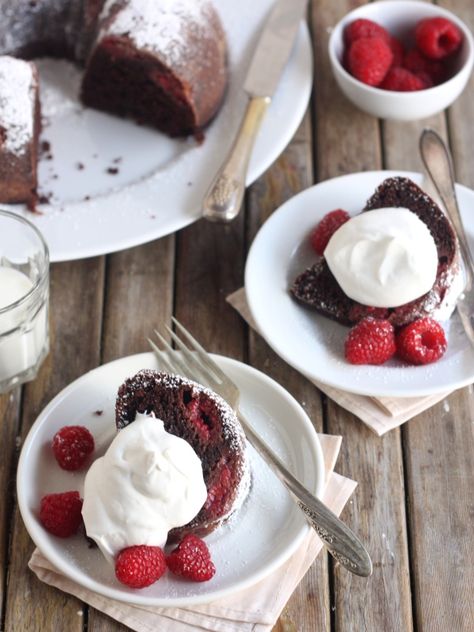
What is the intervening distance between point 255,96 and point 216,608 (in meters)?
1.24

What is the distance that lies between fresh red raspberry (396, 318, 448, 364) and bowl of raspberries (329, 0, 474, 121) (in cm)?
70

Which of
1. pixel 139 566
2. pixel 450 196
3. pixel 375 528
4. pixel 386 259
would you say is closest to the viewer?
pixel 139 566

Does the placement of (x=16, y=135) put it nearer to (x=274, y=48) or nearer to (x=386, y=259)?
(x=274, y=48)

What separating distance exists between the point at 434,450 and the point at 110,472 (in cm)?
65

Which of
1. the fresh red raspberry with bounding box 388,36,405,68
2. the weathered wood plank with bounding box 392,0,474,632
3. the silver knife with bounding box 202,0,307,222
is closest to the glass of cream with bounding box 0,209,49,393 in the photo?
the silver knife with bounding box 202,0,307,222

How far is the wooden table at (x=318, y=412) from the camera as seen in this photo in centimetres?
156

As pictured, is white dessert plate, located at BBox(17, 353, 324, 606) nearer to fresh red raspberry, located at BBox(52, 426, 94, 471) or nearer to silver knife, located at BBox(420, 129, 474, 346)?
fresh red raspberry, located at BBox(52, 426, 94, 471)

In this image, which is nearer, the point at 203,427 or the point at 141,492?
the point at 141,492

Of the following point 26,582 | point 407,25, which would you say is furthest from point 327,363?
point 407,25

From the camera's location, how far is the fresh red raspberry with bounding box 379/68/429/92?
2.29 m

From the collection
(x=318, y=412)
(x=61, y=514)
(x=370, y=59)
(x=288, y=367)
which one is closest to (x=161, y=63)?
(x=370, y=59)

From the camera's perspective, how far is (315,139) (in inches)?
92.9

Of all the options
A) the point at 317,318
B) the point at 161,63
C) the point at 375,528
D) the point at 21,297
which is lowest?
the point at 375,528

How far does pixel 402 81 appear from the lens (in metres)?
2.30
